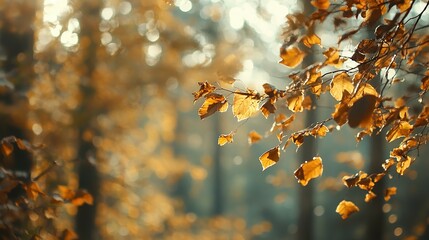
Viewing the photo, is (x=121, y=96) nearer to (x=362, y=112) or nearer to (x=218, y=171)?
(x=362, y=112)

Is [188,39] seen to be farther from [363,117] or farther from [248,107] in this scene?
[363,117]

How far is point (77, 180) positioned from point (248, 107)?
247 inches

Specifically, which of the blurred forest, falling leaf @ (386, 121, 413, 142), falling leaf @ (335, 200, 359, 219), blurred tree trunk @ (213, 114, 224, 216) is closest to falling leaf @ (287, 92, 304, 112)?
falling leaf @ (386, 121, 413, 142)

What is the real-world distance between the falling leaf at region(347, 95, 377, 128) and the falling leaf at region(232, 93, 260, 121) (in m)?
0.41

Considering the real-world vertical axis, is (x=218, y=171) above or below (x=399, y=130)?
above

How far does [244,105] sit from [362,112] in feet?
1.54

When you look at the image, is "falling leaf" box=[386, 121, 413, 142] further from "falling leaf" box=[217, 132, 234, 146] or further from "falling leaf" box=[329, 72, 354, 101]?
"falling leaf" box=[217, 132, 234, 146]

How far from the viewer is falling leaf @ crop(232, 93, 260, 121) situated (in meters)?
1.88

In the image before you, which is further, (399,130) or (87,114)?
(87,114)

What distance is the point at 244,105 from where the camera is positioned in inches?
74.2

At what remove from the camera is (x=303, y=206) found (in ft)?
24.8

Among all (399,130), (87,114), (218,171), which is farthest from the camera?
(218,171)

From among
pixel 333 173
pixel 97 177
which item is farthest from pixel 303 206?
pixel 333 173

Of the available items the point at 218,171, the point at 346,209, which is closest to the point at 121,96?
the point at 346,209
